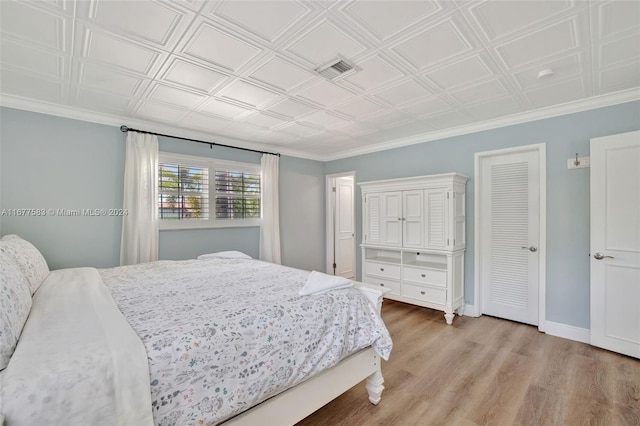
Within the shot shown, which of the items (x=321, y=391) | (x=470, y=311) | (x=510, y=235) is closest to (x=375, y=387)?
(x=321, y=391)

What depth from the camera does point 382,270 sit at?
4.11 metres

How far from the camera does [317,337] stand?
1655mm

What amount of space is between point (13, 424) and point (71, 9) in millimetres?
1970

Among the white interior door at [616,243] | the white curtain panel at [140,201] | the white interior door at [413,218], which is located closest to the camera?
the white interior door at [616,243]

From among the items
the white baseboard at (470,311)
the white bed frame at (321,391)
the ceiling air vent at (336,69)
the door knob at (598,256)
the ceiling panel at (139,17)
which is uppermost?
the ceiling panel at (139,17)

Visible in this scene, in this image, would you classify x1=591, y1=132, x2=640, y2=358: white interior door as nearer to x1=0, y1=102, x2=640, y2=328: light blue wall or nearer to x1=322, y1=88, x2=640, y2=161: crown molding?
x1=0, y1=102, x2=640, y2=328: light blue wall

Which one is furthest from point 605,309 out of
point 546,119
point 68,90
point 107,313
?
point 68,90

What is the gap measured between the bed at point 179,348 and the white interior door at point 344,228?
3.40m

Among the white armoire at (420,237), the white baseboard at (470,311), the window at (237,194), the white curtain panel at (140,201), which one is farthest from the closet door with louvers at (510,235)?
the white curtain panel at (140,201)

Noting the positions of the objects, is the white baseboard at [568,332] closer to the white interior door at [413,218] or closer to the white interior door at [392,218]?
the white interior door at [413,218]

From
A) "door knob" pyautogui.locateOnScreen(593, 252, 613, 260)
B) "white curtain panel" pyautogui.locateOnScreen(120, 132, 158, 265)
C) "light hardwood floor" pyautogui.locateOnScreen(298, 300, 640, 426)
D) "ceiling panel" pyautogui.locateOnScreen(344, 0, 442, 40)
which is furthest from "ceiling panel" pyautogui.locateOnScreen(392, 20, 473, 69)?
"white curtain panel" pyautogui.locateOnScreen(120, 132, 158, 265)

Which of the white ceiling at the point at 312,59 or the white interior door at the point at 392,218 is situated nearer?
the white ceiling at the point at 312,59

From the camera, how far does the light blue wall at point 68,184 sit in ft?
9.05

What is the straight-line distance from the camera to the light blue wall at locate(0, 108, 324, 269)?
2758mm
